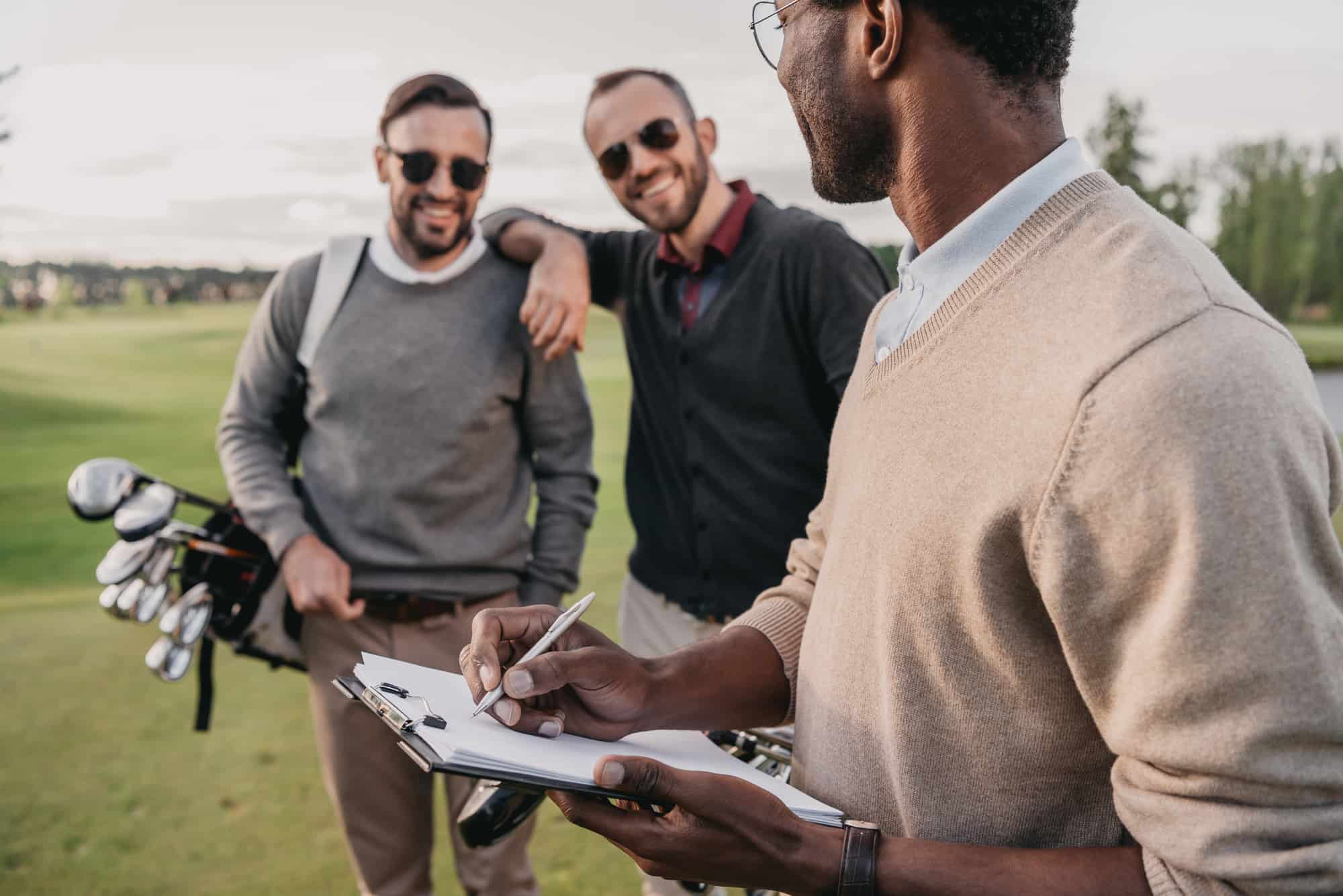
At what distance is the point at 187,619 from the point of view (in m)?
2.54

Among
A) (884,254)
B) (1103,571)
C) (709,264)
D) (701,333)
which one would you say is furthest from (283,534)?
(1103,571)

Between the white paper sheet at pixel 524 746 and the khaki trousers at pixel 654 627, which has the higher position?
the white paper sheet at pixel 524 746

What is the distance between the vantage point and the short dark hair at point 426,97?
2.70 meters

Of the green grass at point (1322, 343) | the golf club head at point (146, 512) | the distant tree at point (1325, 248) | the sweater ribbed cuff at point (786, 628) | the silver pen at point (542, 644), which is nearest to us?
the silver pen at point (542, 644)

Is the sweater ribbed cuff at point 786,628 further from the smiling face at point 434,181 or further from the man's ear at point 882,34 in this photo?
the smiling face at point 434,181

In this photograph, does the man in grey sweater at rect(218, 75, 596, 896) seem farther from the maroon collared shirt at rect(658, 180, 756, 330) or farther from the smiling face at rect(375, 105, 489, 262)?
the maroon collared shirt at rect(658, 180, 756, 330)

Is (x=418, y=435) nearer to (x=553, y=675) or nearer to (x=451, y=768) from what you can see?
(x=553, y=675)

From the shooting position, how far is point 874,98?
1.12 metres

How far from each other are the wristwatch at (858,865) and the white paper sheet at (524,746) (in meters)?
0.04

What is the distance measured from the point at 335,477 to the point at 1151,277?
2.16 meters

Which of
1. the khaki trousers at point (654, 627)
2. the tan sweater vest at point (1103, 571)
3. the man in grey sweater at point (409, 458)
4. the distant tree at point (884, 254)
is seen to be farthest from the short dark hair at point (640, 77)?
the tan sweater vest at point (1103, 571)

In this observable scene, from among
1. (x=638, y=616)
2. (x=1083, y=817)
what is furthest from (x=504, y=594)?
(x=1083, y=817)

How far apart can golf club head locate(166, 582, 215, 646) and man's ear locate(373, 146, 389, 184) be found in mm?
1155

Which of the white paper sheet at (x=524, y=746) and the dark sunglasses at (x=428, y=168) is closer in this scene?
the white paper sheet at (x=524, y=746)
